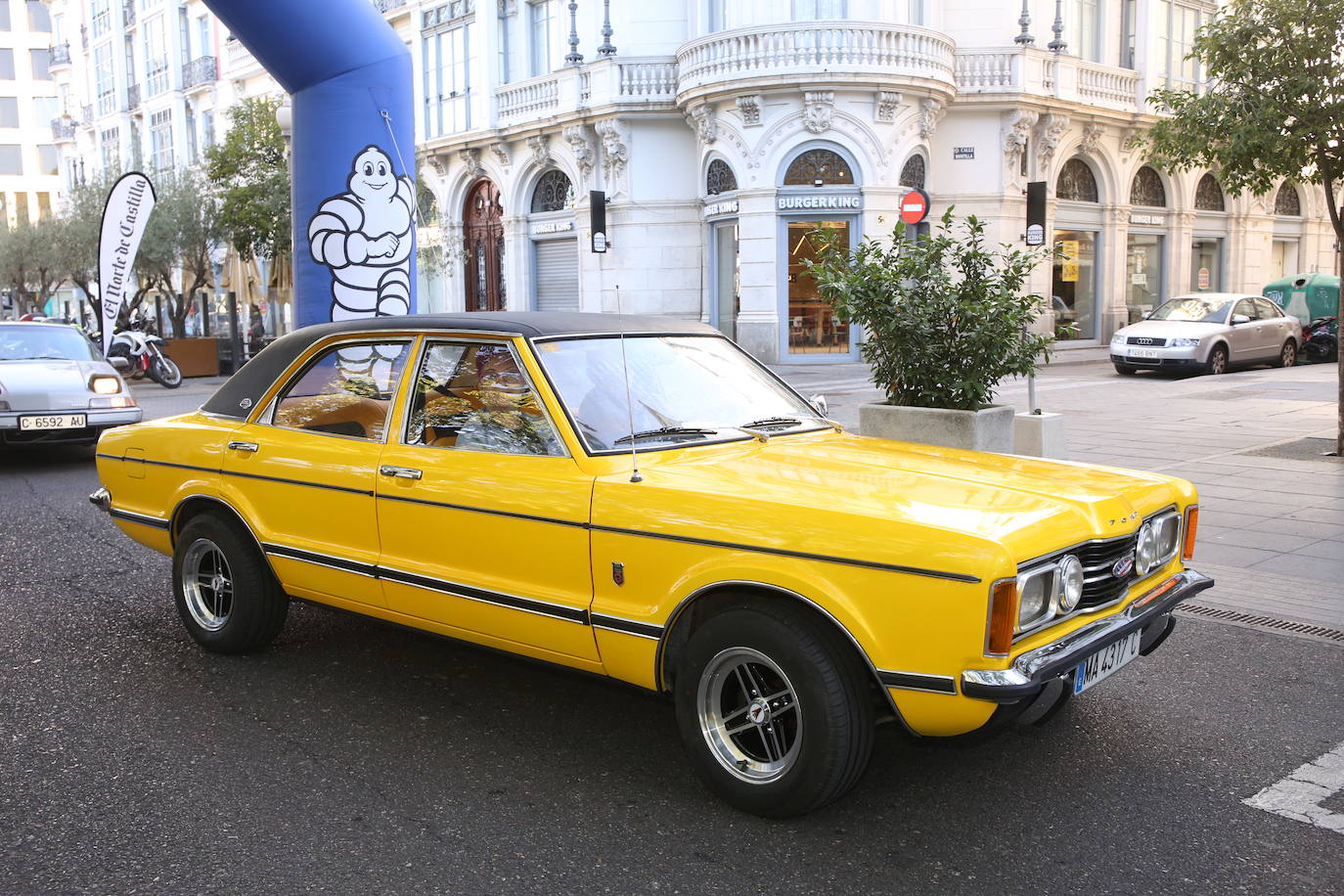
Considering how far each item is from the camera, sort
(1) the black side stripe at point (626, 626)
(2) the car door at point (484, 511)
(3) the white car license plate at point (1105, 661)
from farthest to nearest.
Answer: (2) the car door at point (484, 511) → (1) the black side stripe at point (626, 626) → (3) the white car license plate at point (1105, 661)

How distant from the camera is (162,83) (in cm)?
4566

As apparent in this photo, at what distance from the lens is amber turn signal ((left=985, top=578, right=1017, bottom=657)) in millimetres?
3100

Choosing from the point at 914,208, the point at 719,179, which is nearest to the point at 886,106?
the point at 719,179

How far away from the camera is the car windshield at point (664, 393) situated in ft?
13.5

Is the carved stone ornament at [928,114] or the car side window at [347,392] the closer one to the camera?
the car side window at [347,392]

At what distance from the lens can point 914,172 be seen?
82.7ft

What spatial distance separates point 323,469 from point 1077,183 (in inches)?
1108

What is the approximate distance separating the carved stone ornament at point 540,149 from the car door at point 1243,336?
16.3 m

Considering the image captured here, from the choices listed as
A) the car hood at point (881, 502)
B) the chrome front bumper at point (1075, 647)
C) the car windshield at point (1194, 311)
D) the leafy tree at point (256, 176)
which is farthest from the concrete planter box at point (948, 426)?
the leafy tree at point (256, 176)

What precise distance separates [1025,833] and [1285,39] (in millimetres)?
8999

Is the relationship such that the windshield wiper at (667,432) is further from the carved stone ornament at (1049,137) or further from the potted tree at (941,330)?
the carved stone ornament at (1049,137)

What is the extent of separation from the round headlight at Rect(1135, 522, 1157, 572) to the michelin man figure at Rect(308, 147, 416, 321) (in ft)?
26.7

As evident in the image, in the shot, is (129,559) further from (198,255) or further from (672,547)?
(198,255)

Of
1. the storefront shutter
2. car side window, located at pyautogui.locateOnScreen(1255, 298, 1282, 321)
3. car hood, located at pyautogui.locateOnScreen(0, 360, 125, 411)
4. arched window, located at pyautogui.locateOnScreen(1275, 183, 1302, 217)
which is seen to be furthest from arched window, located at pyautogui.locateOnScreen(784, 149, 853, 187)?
arched window, located at pyautogui.locateOnScreen(1275, 183, 1302, 217)
